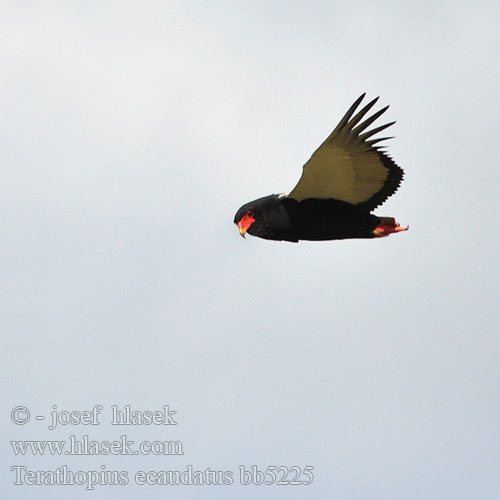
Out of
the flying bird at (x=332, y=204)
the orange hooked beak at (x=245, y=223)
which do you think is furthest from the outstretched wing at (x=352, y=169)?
the orange hooked beak at (x=245, y=223)

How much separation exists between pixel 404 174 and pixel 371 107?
2131 millimetres

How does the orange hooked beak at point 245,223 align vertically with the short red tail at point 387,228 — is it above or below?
above

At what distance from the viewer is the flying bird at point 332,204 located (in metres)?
35.9

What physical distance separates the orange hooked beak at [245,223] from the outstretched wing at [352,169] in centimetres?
100

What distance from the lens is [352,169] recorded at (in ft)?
118

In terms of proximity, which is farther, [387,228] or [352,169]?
[387,228]

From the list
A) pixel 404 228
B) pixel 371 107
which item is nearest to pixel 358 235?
pixel 404 228

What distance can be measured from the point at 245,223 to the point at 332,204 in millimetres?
1926

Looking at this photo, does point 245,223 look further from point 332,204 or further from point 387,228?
point 387,228

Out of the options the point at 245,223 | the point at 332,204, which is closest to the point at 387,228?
the point at 332,204

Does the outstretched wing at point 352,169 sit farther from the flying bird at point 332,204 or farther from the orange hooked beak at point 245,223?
the orange hooked beak at point 245,223

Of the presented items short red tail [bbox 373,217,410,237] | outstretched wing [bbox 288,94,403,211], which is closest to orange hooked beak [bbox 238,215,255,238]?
outstretched wing [bbox 288,94,403,211]

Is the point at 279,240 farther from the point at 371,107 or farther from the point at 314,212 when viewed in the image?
the point at 371,107

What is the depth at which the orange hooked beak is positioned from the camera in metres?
36.6
